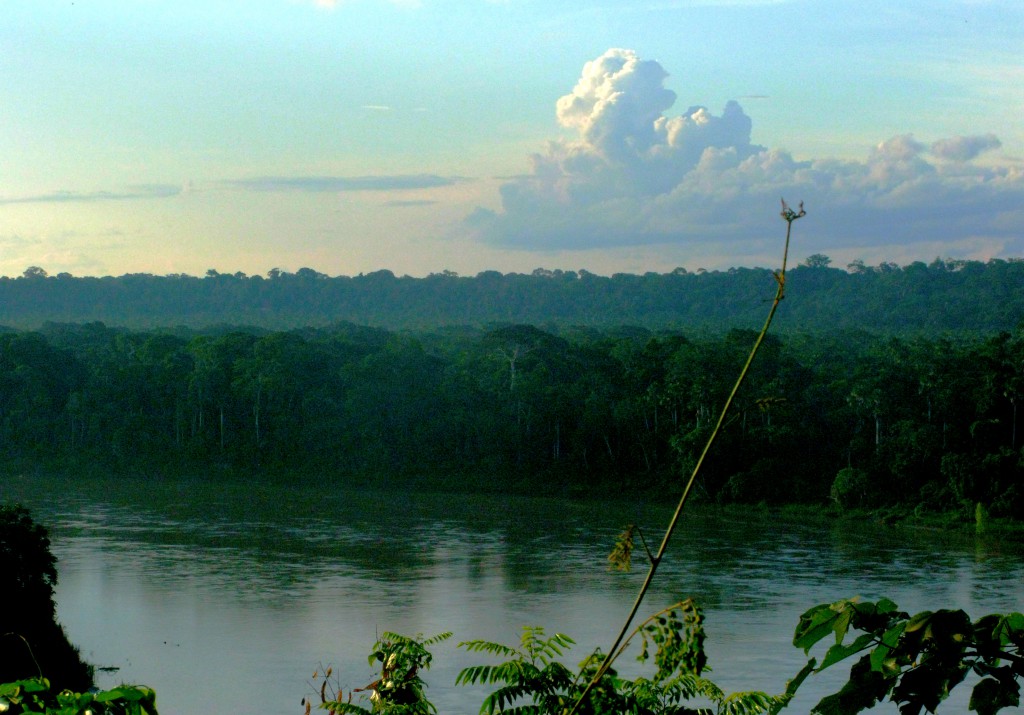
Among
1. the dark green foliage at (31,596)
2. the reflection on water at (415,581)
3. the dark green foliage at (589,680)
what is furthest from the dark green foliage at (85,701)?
the dark green foliage at (31,596)

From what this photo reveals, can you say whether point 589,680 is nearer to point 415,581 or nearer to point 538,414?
point 415,581

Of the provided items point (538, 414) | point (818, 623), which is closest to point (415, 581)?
point (538, 414)

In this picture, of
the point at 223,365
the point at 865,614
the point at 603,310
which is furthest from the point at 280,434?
the point at 603,310

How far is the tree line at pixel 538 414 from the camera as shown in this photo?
3612 cm

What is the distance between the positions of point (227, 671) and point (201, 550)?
37.3 ft

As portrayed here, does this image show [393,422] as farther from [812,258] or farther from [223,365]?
[812,258]

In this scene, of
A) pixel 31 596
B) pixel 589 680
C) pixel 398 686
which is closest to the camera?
pixel 589 680

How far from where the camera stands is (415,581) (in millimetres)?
23844

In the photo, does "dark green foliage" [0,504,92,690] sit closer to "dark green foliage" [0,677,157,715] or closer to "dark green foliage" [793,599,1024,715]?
"dark green foliage" [0,677,157,715]

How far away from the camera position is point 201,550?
90.8ft

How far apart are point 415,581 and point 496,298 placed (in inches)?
3365

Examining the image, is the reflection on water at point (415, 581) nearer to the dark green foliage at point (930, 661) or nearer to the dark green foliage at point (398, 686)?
the dark green foliage at point (398, 686)

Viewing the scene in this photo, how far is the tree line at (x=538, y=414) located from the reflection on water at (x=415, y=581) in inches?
126

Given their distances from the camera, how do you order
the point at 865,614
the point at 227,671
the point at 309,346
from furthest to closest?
the point at 309,346 < the point at 227,671 < the point at 865,614
